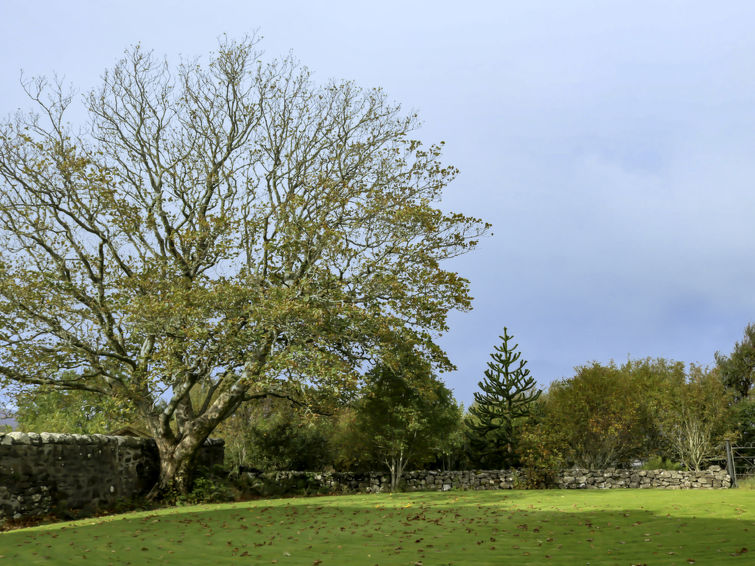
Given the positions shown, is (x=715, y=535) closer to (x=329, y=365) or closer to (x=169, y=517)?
(x=329, y=365)

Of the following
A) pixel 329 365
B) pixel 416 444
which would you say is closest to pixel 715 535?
pixel 329 365

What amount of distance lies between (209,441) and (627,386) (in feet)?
60.6

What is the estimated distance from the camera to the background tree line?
23.3 metres

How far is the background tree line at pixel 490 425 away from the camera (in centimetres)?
2328

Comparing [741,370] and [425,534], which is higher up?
[741,370]

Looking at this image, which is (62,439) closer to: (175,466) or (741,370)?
(175,466)

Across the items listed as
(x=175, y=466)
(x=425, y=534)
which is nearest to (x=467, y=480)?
(x=175, y=466)

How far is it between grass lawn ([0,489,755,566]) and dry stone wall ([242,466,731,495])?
608 cm

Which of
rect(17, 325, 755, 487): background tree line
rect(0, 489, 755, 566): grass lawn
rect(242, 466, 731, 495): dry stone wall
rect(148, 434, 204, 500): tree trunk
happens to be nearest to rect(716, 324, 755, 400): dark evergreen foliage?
rect(17, 325, 755, 487): background tree line

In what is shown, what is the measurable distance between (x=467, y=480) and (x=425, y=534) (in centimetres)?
1379

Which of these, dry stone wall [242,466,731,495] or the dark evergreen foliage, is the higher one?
the dark evergreen foliage

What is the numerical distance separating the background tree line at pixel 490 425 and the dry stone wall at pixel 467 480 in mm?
735

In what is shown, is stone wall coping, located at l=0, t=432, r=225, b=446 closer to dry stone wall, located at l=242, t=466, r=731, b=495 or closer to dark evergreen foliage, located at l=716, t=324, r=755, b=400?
dry stone wall, located at l=242, t=466, r=731, b=495

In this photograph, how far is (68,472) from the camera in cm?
1823
